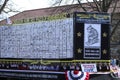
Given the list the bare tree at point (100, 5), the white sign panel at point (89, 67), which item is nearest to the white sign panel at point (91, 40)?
the white sign panel at point (89, 67)

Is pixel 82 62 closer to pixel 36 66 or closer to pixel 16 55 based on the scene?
pixel 36 66

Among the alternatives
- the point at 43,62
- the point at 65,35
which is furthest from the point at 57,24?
the point at 43,62

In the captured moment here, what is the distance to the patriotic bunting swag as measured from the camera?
56.9 ft

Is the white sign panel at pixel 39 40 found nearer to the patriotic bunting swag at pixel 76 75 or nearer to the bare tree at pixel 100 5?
the patriotic bunting swag at pixel 76 75

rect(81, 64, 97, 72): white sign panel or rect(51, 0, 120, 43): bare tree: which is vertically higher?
rect(51, 0, 120, 43): bare tree

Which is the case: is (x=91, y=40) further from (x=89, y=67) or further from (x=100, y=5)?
(x=100, y=5)

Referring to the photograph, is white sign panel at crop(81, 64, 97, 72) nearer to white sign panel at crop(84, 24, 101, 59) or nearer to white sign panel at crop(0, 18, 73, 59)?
white sign panel at crop(84, 24, 101, 59)

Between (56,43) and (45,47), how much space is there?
2.69 feet

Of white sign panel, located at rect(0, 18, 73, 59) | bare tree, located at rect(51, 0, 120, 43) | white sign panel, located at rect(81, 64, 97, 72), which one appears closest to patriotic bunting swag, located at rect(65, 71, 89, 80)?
white sign panel, located at rect(81, 64, 97, 72)

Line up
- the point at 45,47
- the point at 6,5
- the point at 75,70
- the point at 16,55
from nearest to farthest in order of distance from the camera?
1. the point at 75,70
2. the point at 45,47
3. the point at 16,55
4. the point at 6,5

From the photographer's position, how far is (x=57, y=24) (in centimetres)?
1847

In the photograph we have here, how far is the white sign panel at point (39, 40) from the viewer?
18.0 metres

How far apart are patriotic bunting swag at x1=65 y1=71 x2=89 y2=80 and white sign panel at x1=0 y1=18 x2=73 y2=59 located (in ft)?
2.49

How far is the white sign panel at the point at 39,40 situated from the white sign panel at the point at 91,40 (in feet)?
2.19
